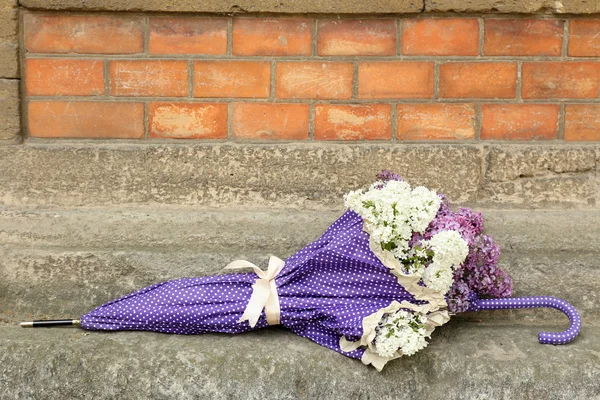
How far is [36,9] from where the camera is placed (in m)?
2.44

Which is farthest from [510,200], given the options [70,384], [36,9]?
[36,9]

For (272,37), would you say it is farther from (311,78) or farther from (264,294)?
(264,294)

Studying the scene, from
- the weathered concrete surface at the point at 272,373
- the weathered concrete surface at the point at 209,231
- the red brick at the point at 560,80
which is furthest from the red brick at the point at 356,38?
the weathered concrete surface at the point at 272,373

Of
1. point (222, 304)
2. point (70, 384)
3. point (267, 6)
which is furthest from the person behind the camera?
point (267, 6)

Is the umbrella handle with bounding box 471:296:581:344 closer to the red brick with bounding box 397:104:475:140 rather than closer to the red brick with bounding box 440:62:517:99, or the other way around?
the red brick with bounding box 397:104:475:140

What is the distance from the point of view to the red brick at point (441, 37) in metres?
2.46

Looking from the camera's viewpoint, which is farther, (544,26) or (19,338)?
(544,26)

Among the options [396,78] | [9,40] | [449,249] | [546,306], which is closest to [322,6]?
[396,78]

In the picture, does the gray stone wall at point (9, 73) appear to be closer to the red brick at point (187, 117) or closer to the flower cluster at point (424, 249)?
the red brick at point (187, 117)

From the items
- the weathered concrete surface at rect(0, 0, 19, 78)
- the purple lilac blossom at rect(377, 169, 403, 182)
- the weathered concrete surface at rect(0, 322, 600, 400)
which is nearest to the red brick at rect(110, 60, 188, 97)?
the weathered concrete surface at rect(0, 0, 19, 78)

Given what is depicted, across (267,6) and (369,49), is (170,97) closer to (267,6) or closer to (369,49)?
(267,6)

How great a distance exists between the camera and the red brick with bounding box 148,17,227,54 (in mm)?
2463

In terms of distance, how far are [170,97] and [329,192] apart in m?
0.62

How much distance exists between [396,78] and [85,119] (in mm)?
1052
